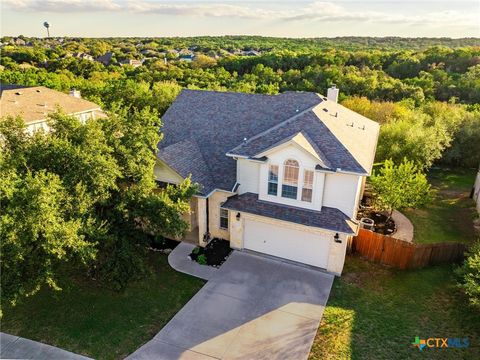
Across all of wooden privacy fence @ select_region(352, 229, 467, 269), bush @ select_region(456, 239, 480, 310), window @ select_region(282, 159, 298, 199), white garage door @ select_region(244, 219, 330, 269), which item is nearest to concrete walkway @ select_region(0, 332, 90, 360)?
white garage door @ select_region(244, 219, 330, 269)

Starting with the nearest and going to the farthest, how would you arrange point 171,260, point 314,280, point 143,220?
point 143,220
point 314,280
point 171,260

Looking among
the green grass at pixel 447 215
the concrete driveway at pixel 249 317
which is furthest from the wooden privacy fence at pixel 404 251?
the concrete driveway at pixel 249 317

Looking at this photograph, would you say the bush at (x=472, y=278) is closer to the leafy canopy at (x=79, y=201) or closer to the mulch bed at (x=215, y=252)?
the mulch bed at (x=215, y=252)

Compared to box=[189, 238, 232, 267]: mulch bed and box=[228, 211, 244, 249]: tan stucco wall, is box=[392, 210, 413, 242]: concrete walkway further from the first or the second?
box=[189, 238, 232, 267]: mulch bed

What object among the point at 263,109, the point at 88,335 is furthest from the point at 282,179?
the point at 88,335

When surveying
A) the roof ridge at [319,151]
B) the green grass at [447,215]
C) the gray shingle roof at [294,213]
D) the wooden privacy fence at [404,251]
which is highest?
the roof ridge at [319,151]

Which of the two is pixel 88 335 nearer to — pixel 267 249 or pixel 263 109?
pixel 267 249
